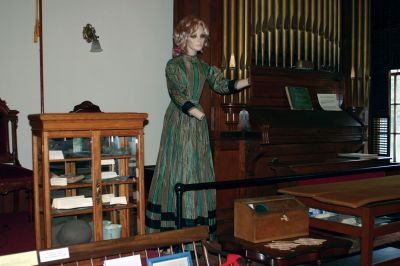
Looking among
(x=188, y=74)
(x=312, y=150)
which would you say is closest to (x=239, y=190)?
(x=312, y=150)

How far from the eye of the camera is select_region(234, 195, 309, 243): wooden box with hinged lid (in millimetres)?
2629

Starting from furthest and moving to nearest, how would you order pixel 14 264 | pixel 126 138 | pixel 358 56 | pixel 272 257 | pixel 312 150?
pixel 358 56 → pixel 312 150 → pixel 126 138 → pixel 272 257 → pixel 14 264

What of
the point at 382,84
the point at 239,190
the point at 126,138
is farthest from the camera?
the point at 382,84

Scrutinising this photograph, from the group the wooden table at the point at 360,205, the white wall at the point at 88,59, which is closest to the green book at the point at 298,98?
the white wall at the point at 88,59

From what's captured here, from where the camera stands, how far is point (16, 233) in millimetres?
3926

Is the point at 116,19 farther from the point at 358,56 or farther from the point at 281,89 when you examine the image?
the point at 358,56

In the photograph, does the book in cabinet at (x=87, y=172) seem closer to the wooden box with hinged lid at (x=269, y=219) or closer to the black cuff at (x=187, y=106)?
the black cuff at (x=187, y=106)

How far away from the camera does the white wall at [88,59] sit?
4695 mm

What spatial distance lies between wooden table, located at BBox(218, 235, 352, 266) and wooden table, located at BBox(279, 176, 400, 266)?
8.2 inches

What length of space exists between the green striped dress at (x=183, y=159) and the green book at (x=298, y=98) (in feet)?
6.64

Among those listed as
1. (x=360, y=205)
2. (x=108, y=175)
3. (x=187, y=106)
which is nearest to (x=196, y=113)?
(x=187, y=106)

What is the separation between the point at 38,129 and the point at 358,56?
4365 mm

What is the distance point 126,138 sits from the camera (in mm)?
3002

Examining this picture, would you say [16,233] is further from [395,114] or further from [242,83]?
[395,114]
